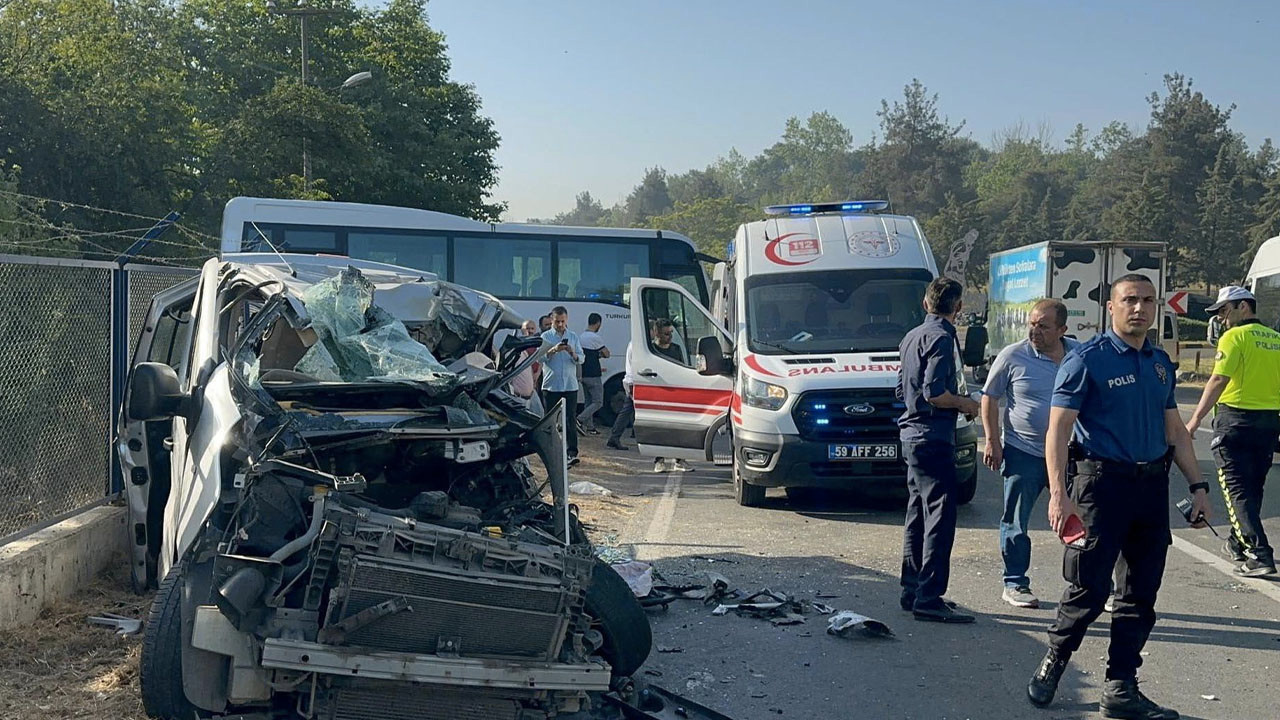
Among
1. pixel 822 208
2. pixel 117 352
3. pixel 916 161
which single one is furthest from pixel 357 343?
pixel 916 161

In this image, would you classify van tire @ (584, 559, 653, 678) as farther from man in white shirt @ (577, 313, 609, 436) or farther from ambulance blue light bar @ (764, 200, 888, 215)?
man in white shirt @ (577, 313, 609, 436)

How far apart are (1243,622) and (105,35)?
33.2 metres

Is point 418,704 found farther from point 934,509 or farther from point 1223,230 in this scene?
point 1223,230

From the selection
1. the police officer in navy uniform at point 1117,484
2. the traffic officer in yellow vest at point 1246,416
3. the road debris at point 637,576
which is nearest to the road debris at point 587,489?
the road debris at point 637,576

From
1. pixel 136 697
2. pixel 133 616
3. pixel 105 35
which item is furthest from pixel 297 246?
pixel 105 35

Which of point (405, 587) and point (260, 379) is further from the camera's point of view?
point (260, 379)

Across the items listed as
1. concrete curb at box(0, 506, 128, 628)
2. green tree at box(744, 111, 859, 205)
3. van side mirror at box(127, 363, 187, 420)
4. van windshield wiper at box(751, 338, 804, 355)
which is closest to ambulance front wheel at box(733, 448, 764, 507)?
van windshield wiper at box(751, 338, 804, 355)

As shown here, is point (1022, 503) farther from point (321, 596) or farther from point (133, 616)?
point (133, 616)

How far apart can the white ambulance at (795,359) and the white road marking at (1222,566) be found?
72.6 inches

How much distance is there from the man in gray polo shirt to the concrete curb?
17.0 feet

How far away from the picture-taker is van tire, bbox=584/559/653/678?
483 cm

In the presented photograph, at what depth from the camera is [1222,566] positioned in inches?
312

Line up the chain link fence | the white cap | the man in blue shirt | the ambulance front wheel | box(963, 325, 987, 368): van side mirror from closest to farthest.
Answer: the chain link fence, the white cap, box(963, 325, 987, 368): van side mirror, the ambulance front wheel, the man in blue shirt

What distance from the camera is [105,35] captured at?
32.2 metres
